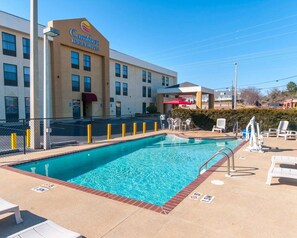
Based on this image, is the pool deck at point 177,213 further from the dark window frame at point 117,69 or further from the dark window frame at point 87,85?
the dark window frame at point 117,69

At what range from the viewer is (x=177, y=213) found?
11.2 feet

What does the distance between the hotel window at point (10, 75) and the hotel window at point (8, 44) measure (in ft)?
3.91

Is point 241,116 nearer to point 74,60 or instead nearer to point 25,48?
point 74,60

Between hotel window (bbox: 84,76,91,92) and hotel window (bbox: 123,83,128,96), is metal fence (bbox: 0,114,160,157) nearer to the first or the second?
hotel window (bbox: 84,76,91,92)

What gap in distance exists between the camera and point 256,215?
3354mm

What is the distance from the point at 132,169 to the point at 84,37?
2338cm

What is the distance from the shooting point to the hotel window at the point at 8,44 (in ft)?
62.8

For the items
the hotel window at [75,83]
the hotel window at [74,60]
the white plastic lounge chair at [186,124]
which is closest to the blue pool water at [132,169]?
the white plastic lounge chair at [186,124]

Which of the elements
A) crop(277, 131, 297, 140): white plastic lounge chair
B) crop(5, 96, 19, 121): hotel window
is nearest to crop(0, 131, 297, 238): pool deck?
crop(277, 131, 297, 140): white plastic lounge chair

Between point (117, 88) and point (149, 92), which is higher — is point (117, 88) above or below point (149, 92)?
below

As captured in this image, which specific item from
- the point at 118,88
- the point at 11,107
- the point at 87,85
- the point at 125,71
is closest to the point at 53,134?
the point at 11,107

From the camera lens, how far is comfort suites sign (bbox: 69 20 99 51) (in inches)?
969

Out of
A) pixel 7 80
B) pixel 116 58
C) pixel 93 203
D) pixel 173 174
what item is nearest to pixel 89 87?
pixel 116 58

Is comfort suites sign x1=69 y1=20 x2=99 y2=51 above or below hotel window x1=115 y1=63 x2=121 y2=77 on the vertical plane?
above
